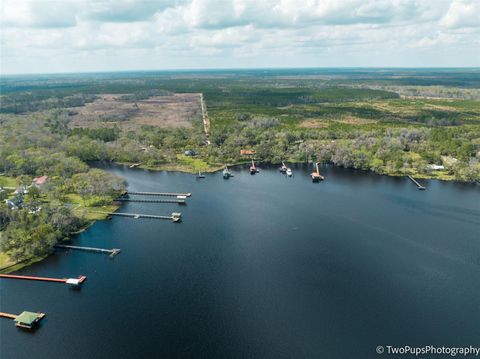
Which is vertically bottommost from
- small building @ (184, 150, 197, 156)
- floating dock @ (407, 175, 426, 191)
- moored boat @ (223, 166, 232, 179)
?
floating dock @ (407, 175, 426, 191)

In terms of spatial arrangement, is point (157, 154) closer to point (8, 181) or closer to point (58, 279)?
point (8, 181)

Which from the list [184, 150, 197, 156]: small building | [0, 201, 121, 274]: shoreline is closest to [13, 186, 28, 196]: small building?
[0, 201, 121, 274]: shoreline

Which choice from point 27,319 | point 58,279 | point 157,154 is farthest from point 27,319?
point 157,154

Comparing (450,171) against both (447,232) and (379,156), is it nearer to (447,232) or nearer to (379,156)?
(379,156)

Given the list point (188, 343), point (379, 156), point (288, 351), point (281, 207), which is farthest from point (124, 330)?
point (379, 156)

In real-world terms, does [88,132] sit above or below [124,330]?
above

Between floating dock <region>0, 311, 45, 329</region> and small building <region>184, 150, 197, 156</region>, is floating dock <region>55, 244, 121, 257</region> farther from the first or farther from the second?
small building <region>184, 150, 197, 156</region>

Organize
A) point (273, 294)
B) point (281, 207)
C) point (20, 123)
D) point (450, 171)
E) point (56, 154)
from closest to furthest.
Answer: point (273, 294) → point (281, 207) → point (450, 171) → point (56, 154) → point (20, 123)
